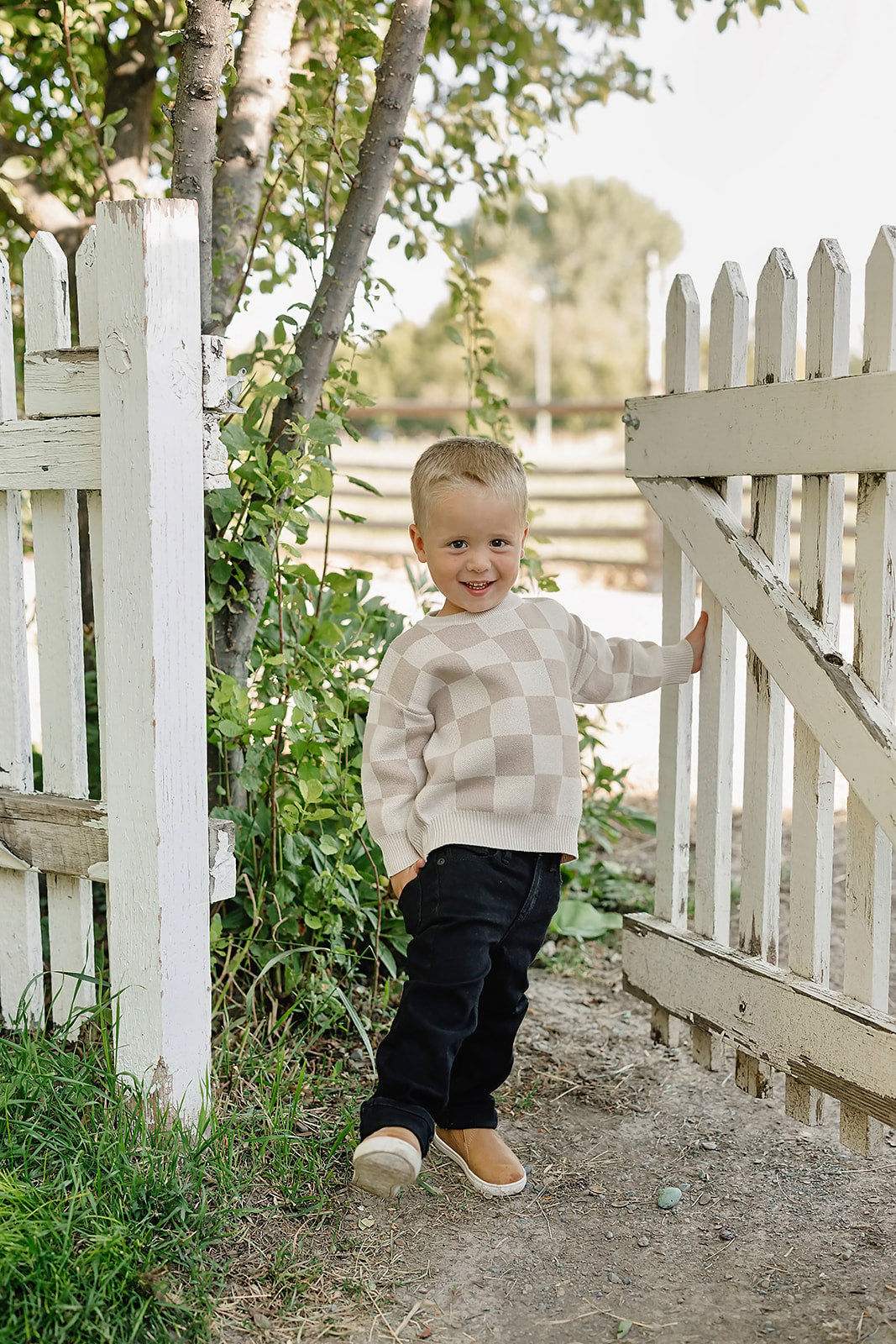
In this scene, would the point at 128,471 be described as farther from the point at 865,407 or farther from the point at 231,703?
the point at 865,407

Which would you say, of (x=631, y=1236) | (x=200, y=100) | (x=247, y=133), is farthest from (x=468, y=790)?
(x=247, y=133)

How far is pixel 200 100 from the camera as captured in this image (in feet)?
7.40

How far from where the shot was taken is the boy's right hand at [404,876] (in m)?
2.03

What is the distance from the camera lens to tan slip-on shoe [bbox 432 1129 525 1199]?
80.4 inches

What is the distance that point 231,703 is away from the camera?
2309mm

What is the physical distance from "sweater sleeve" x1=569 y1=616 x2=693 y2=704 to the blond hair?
32 cm

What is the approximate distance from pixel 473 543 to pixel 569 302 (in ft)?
181

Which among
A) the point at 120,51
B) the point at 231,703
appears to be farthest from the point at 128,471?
the point at 120,51

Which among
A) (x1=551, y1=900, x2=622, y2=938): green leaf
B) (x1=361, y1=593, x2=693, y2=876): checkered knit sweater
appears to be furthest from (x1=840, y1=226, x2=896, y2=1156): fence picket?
(x1=551, y1=900, x2=622, y2=938): green leaf

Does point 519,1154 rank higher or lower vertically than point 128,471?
lower

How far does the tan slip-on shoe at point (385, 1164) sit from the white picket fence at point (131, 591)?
0.38 metres

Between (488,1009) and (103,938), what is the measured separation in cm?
112

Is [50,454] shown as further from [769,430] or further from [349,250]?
[769,430]

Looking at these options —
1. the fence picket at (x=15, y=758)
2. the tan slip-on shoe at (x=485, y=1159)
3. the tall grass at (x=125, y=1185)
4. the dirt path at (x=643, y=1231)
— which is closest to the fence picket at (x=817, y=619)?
the dirt path at (x=643, y=1231)
